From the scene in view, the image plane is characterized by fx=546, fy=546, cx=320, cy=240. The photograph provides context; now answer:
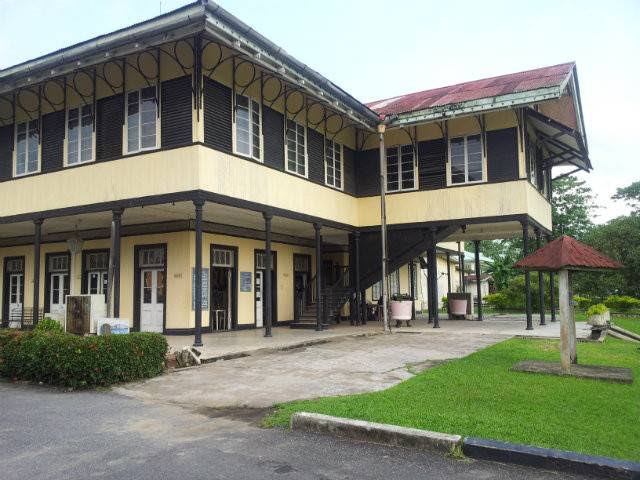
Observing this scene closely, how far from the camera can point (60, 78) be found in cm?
1423

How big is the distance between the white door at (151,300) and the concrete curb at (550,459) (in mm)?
12212

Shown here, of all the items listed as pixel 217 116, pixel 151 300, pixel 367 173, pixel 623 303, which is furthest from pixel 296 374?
pixel 623 303

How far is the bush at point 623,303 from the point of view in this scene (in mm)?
24741

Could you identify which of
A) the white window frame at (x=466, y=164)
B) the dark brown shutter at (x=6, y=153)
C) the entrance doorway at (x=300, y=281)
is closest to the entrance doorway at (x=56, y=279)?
the dark brown shutter at (x=6, y=153)

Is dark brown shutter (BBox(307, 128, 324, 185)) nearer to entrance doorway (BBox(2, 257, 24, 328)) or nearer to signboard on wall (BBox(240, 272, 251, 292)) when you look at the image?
signboard on wall (BBox(240, 272, 251, 292))

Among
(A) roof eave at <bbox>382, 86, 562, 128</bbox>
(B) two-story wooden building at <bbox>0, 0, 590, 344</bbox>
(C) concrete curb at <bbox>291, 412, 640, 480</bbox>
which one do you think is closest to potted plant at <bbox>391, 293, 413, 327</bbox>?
(B) two-story wooden building at <bbox>0, 0, 590, 344</bbox>

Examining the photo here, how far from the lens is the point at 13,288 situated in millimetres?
20188

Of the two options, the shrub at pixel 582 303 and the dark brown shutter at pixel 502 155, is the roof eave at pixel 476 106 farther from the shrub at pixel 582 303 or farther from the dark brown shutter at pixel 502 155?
the shrub at pixel 582 303

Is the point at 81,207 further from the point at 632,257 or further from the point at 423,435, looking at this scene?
the point at 632,257

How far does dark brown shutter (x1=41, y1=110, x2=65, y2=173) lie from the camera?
49.0 ft

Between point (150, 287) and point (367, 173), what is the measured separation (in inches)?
322

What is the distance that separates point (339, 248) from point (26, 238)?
11.7 m

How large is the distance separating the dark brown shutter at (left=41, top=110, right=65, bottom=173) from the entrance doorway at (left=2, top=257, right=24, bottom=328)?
646 cm

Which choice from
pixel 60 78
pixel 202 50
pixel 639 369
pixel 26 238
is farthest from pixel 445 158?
pixel 26 238
